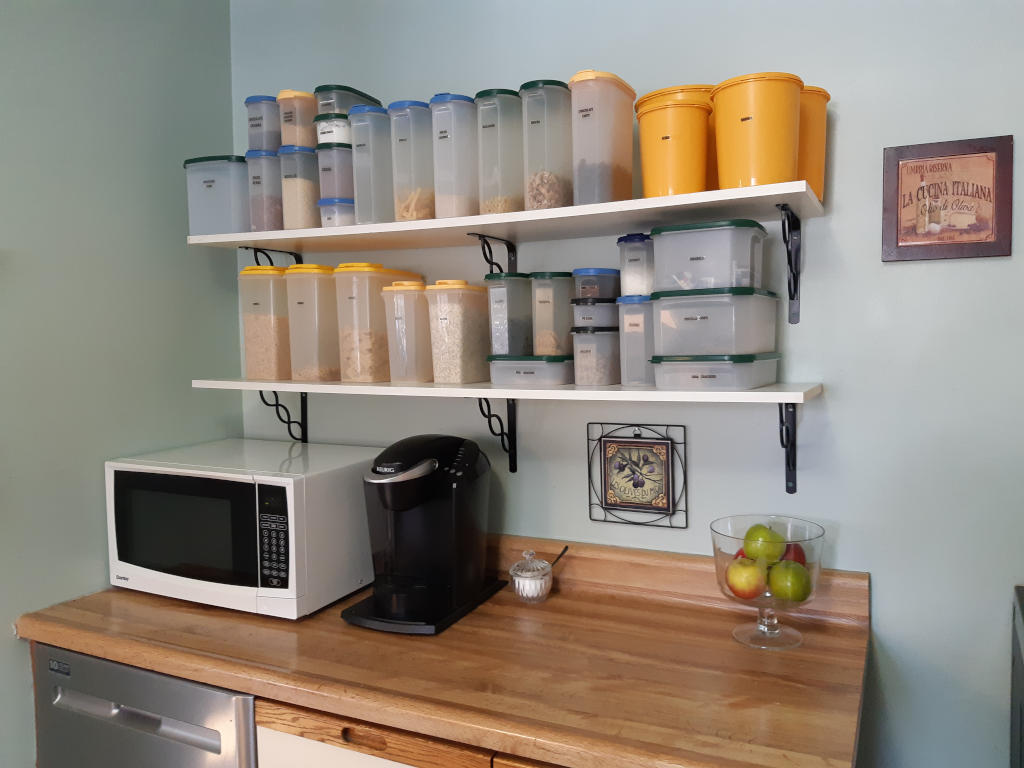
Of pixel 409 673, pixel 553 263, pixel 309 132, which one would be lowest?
pixel 409 673

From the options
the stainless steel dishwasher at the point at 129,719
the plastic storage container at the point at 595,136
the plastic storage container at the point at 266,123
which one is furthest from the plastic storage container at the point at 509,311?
the stainless steel dishwasher at the point at 129,719

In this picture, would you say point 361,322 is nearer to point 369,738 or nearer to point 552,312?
point 552,312

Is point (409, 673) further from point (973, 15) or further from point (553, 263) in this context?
point (973, 15)

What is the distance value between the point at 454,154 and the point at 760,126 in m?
0.66

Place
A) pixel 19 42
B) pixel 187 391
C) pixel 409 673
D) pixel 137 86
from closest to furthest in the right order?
pixel 409 673, pixel 19 42, pixel 137 86, pixel 187 391

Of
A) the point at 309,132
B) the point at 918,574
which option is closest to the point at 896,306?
the point at 918,574

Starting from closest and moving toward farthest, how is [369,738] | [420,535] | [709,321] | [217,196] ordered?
[369,738] → [709,321] → [420,535] → [217,196]

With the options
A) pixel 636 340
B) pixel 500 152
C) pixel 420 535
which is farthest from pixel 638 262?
pixel 420 535

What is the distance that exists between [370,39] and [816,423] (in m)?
1.54

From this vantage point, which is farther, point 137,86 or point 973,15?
point 137,86

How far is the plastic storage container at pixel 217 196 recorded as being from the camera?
6.35 feet

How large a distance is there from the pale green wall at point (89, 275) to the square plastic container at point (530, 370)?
100 cm

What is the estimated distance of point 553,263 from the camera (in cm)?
186

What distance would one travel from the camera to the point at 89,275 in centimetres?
185
